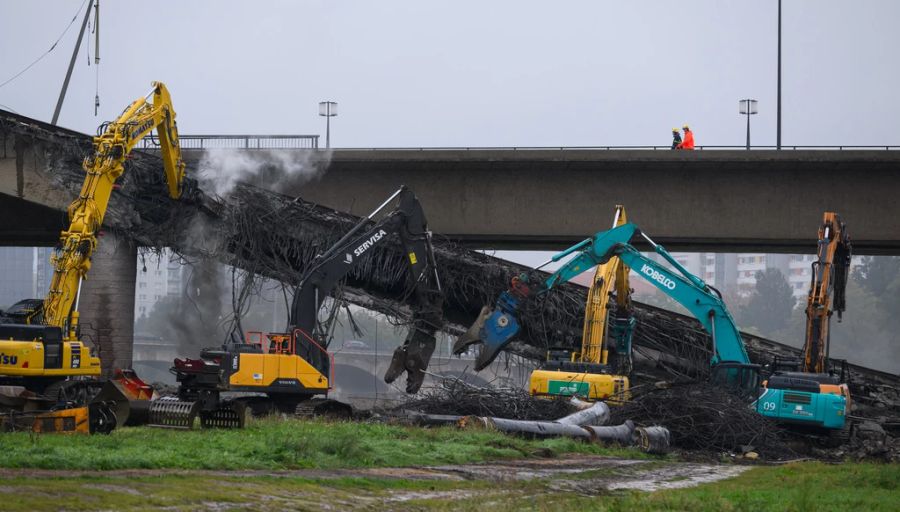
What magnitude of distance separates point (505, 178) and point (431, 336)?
11.0 m

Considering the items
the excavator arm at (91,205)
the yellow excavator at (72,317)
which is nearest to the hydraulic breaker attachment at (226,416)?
the yellow excavator at (72,317)

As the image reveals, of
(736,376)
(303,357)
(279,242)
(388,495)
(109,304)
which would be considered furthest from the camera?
(109,304)

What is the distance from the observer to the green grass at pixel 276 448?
15570 millimetres

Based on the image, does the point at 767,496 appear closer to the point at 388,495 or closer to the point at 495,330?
the point at 388,495

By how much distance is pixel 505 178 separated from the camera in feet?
137

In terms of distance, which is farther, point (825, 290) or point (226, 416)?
point (825, 290)

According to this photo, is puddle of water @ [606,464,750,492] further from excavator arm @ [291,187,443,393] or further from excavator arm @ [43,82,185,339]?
excavator arm @ [43,82,185,339]

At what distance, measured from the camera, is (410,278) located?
3156 centimetres

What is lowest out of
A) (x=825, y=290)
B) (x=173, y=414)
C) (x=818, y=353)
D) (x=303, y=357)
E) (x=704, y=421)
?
(x=704, y=421)

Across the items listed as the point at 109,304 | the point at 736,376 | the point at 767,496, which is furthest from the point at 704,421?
the point at 109,304

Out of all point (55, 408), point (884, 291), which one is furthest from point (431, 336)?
point (884, 291)

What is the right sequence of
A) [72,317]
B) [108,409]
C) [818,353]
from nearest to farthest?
1. [108,409]
2. [72,317]
3. [818,353]

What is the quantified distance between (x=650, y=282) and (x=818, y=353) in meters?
4.52

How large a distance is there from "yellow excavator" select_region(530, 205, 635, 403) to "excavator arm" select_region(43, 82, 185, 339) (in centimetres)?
1022
